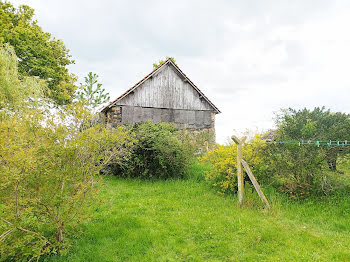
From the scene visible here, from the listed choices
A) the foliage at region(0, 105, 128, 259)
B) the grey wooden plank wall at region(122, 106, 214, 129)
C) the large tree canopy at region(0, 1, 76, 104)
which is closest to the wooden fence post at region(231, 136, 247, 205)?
the foliage at region(0, 105, 128, 259)

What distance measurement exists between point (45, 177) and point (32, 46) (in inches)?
811

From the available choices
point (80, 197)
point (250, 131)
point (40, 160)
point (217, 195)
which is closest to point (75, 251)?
point (80, 197)

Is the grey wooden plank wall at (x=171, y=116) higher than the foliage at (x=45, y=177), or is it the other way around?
the grey wooden plank wall at (x=171, y=116)

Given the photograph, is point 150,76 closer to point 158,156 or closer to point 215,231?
point 158,156

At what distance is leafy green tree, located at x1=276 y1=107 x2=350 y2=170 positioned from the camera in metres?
6.77

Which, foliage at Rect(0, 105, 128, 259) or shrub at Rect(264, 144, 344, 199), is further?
shrub at Rect(264, 144, 344, 199)

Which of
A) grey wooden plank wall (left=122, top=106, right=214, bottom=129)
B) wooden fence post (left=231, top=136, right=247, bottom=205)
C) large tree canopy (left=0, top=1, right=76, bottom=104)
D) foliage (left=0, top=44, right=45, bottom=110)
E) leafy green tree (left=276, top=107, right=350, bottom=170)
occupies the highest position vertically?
large tree canopy (left=0, top=1, right=76, bottom=104)

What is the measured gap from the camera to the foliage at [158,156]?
10.1m

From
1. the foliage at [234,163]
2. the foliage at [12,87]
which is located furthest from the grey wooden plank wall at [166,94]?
the foliage at [234,163]

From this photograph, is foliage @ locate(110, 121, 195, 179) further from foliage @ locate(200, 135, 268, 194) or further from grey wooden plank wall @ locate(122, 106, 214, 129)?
grey wooden plank wall @ locate(122, 106, 214, 129)

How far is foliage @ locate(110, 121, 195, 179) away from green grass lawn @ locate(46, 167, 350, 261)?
2551 millimetres

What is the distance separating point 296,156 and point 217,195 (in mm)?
2648

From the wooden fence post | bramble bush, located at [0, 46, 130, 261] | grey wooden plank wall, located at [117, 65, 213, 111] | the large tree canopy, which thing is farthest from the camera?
the large tree canopy

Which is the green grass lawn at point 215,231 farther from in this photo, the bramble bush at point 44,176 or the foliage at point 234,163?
the bramble bush at point 44,176
